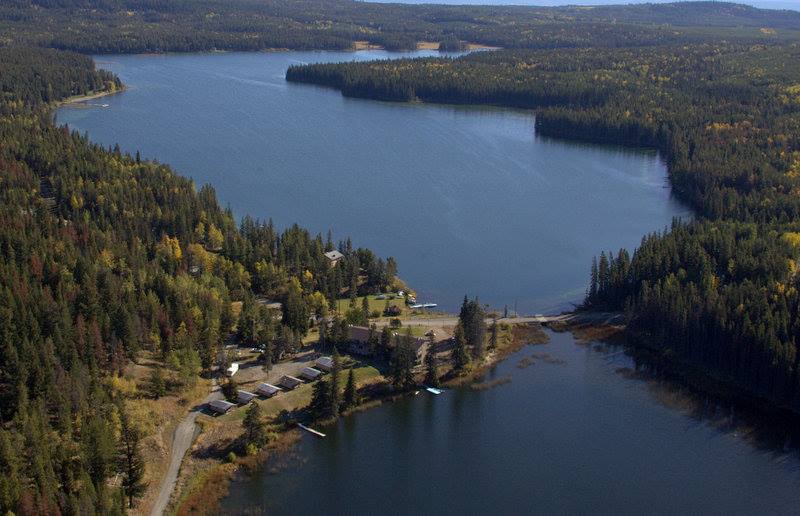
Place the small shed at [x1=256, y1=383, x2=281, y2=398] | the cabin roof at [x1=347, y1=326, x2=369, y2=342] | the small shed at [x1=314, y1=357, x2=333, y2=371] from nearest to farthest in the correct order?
the small shed at [x1=256, y1=383, x2=281, y2=398] → the small shed at [x1=314, y1=357, x2=333, y2=371] → the cabin roof at [x1=347, y1=326, x2=369, y2=342]

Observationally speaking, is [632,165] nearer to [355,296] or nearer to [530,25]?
[355,296]

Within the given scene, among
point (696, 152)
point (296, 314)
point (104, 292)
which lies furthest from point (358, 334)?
point (696, 152)

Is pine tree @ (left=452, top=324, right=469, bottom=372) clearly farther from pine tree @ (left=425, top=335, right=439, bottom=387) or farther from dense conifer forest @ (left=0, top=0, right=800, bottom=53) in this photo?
dense conifer forest @ (left=0, top=0, right=800, bottom=53)

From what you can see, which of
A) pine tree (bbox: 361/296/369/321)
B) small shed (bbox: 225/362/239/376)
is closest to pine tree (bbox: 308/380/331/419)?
small shed (bbox: 225/362/239/376)

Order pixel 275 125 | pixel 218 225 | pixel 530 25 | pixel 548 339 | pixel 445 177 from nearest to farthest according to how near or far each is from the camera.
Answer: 1. pixel 548 339
2. pixel 218 225
3. pixel 445 177
4. pixel 275 125
5. pixel 530 25

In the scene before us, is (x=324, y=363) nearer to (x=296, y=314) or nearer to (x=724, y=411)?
(x=296, y=314)

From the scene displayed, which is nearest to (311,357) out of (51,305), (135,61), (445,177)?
(51,305)

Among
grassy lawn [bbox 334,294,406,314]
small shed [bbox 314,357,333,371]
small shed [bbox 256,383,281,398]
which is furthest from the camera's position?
grassy lawn [bbox 334,294,406,314]
